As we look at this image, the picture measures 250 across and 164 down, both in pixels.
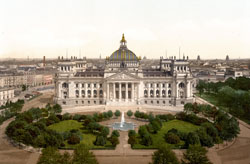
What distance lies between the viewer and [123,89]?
91125mm

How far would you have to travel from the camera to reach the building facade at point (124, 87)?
294 ft

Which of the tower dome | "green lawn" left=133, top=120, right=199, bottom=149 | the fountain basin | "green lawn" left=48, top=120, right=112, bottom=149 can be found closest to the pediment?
the tower dome

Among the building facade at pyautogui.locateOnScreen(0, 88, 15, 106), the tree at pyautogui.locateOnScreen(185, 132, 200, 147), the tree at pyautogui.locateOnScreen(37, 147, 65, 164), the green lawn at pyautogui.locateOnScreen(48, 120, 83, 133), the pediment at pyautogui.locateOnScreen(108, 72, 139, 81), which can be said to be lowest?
the green lawn at pyautogui.locateOnScreen(48, 120, 83, 133)

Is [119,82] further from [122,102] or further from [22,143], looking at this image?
[22,143]

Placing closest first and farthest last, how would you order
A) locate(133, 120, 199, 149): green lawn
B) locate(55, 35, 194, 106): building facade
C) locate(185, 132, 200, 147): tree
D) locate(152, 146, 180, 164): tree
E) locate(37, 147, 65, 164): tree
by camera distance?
locate(37, 147, 65, 164): tree
locate(152, 146, 180, 164): tree
locate(185, 132, 200, 147): tree
locate(133, 120, 199, 149): green lawn
locate(55, 35, 194, 106): building facade

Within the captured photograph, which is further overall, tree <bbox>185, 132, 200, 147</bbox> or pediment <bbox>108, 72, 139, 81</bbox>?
pediment <bbox>108, 72, 139, 81</bbox>

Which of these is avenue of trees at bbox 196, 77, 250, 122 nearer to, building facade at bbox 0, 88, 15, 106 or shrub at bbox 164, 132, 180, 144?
shrub at bbox 164, 132, 180, 144

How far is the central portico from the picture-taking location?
89.1 m

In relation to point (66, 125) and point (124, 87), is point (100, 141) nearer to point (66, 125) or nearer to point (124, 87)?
point (66, 125)

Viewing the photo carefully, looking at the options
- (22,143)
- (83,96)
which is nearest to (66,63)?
(83,96)

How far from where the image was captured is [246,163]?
40.8 m

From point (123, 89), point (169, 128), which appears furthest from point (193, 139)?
point (123, 89)

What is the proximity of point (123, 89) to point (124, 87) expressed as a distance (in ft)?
2.72

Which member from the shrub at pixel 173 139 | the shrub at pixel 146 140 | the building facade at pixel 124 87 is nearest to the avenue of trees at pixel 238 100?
the building facade at pixel 124 87
